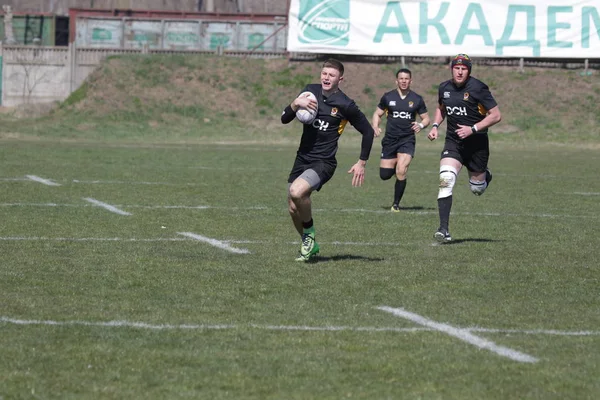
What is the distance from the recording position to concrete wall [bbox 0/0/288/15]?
65812 millimetres

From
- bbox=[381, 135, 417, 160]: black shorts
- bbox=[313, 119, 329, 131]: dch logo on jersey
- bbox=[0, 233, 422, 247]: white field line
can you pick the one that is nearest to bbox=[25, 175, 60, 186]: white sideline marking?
bbox=[381, 135, 417, 160]: black shorts

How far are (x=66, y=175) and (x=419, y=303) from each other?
14.1 meters

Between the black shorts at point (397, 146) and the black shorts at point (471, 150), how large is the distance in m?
4.54

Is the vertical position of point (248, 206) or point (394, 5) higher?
point (394, 5)

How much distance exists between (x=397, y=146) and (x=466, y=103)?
4.89m

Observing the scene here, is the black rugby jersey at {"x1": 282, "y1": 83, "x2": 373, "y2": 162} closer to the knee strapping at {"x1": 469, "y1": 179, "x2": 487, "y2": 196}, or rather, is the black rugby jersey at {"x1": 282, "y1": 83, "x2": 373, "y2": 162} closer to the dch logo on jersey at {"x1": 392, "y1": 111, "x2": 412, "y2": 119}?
the knee strapping at {"x1": 469, "y1": 179, "x2": 487, "y2": 196}

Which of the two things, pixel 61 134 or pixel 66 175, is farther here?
pixel 61 134

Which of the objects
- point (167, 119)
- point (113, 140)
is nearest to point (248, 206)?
point (113, 140)

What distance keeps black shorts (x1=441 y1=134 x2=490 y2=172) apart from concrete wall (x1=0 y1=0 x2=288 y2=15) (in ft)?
175

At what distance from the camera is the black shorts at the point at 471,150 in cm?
1347

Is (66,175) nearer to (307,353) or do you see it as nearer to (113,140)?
(307,353)

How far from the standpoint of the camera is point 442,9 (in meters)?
45.9

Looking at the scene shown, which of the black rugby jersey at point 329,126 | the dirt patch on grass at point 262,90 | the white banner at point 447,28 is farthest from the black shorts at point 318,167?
the white banner at point 447,28

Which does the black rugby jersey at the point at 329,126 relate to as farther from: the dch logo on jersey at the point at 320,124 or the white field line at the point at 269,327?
the white field line at the point at 269,327
